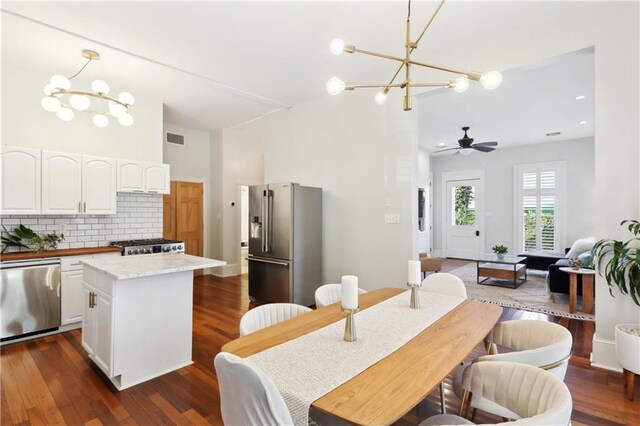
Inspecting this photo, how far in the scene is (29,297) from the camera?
3279 millimetres

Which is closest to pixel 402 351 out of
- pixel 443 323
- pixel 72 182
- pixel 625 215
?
pixel 443 323

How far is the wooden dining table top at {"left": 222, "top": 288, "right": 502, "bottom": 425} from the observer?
3.27 feet

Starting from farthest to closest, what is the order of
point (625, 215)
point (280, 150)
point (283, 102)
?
point (280, 150) → point (283, 102) → point (625, 215)

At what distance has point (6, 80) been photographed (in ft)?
11.8

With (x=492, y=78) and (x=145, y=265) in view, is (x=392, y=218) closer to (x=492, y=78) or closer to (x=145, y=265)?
(x=492, y=78)

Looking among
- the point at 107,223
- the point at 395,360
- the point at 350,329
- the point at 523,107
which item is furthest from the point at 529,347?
the point at 107,223

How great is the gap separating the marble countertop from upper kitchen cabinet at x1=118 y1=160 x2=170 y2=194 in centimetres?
170

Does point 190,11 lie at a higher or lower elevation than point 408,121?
higher

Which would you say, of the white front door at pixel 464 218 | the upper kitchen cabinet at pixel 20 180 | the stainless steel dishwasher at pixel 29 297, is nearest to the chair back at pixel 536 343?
the stainless steel dishwasher at pixel 29 297

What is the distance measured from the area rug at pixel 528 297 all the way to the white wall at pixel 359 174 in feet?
6.35

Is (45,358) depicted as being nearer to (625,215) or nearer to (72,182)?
(72,182)

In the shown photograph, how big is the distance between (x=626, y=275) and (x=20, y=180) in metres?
5.85

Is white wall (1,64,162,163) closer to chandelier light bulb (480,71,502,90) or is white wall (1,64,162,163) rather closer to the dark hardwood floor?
the dark hardwood floor

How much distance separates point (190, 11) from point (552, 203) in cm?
819
